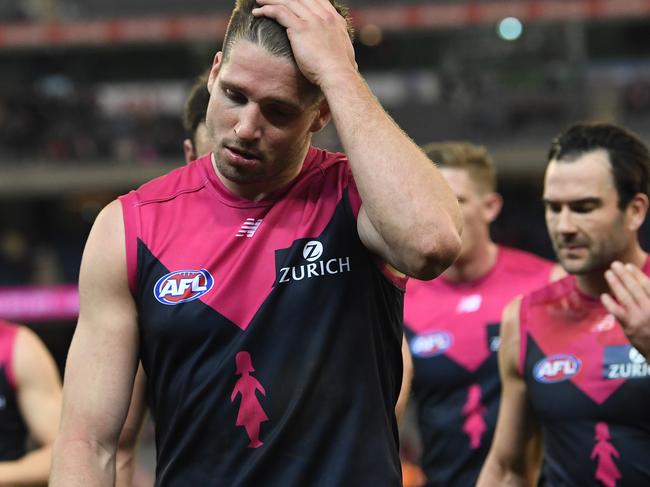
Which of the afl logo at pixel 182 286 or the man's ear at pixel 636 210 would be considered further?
the man's ear at pixel 636 210

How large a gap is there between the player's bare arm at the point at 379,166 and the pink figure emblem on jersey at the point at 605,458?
71.9 inches

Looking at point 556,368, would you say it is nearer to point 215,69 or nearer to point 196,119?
point 196,119

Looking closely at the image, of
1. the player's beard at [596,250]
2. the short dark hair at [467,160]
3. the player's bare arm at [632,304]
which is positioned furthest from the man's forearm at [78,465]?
the short dark hair at [467,160]

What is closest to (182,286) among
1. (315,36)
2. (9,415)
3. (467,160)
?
(315,36)

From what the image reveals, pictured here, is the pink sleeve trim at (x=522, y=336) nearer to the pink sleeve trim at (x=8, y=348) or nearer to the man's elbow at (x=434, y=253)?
the man's elbow at (x=434, y=253)

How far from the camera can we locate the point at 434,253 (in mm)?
2443

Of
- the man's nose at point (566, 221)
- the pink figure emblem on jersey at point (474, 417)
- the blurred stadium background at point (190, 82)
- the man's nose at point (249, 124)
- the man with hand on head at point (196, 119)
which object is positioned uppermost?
the blurred stadium background at point (190, 82)

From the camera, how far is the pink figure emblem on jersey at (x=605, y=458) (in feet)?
13.2

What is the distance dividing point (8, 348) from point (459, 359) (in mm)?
2247

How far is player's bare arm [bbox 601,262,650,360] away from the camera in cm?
345

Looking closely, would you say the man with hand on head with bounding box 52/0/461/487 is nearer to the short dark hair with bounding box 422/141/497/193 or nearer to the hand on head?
the hand on head

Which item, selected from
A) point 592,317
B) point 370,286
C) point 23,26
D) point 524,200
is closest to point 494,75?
point 524,200

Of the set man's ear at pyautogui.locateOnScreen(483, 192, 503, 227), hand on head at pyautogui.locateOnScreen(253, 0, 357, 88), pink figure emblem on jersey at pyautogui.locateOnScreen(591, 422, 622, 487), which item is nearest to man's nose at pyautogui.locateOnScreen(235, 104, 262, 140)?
hand on head at pyautogui.locateOnScreen(253, 0, 357, 88)

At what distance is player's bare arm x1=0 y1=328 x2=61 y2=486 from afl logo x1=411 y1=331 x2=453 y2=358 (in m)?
1.87
